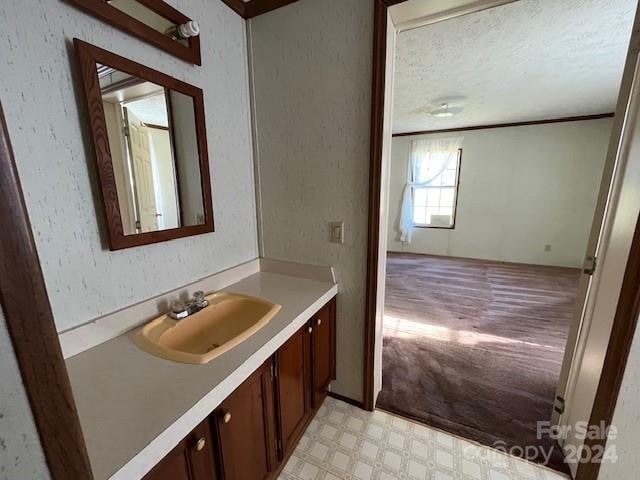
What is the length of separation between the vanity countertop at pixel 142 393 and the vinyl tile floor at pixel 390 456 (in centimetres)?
79

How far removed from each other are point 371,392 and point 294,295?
81 centimetres

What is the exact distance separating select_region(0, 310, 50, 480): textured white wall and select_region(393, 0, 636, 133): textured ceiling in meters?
2.37

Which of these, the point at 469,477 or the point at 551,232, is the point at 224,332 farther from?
the point at 551,232

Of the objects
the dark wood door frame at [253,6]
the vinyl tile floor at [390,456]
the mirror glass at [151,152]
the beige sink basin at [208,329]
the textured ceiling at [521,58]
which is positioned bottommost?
the vinyl tile floor at [390,456]

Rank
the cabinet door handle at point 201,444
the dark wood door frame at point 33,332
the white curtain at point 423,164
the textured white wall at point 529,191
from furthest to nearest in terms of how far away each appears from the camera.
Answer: the white curtain at point 423,164, the textured white wall at point 529,191, the cabinet door handle at point 201,444, the dark wood door frame at point 33,332

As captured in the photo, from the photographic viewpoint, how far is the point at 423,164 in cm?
501

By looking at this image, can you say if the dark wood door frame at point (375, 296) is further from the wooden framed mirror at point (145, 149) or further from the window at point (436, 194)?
the window at point (436, 194)

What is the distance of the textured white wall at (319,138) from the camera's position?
1299 mm

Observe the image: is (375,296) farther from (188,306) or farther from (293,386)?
(188,306)

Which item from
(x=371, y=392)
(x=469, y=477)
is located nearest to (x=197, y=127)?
(x=371, y=392)

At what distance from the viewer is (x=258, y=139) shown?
62.4 inches

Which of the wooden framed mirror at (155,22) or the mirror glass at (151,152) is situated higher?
the wooden framed mirror at (155,22)

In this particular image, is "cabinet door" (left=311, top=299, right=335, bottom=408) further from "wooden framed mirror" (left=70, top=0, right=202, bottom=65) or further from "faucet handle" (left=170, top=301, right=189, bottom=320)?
"wooden framed mirror" (left=70, top=0, right=202, bottom=65)

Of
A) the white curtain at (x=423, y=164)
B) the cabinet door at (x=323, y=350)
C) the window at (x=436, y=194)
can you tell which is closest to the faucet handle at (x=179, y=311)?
the cabinet door at (x=323, y=350)
